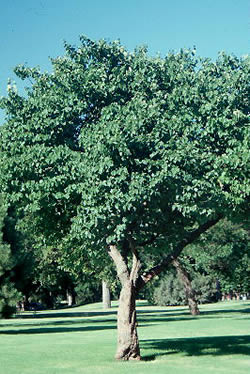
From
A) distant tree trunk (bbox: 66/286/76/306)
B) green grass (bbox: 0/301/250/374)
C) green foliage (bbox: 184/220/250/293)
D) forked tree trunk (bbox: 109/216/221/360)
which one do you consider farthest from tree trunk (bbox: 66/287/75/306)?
forked tree trunk (bbox: 109/216/221/360)

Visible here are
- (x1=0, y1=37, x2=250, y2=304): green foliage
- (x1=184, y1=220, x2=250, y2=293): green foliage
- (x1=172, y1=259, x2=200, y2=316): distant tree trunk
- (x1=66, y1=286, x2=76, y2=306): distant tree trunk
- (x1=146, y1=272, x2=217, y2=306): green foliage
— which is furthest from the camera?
(x1=66, y1=286, x2=76, y2=306): distant tree trunk

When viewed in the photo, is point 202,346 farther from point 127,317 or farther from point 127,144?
point 127,144

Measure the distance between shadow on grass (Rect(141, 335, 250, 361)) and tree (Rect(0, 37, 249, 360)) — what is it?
382 cm

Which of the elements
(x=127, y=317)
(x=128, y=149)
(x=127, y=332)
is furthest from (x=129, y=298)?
(x=128, y=149)

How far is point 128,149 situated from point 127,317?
6.61 metres

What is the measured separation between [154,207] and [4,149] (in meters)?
6.68

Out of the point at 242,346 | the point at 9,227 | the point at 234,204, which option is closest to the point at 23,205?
the point at 234,204

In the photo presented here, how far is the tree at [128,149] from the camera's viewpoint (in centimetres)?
1917

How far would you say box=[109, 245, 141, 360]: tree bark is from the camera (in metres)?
21.6

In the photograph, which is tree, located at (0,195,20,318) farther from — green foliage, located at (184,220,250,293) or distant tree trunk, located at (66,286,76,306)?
distant tree trunk, located at (66,286,76,306)

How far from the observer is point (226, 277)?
59.1 m

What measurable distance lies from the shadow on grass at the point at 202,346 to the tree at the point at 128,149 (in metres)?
3.82

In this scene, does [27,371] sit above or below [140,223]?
below

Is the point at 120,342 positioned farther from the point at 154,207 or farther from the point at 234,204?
the point at 234,204
